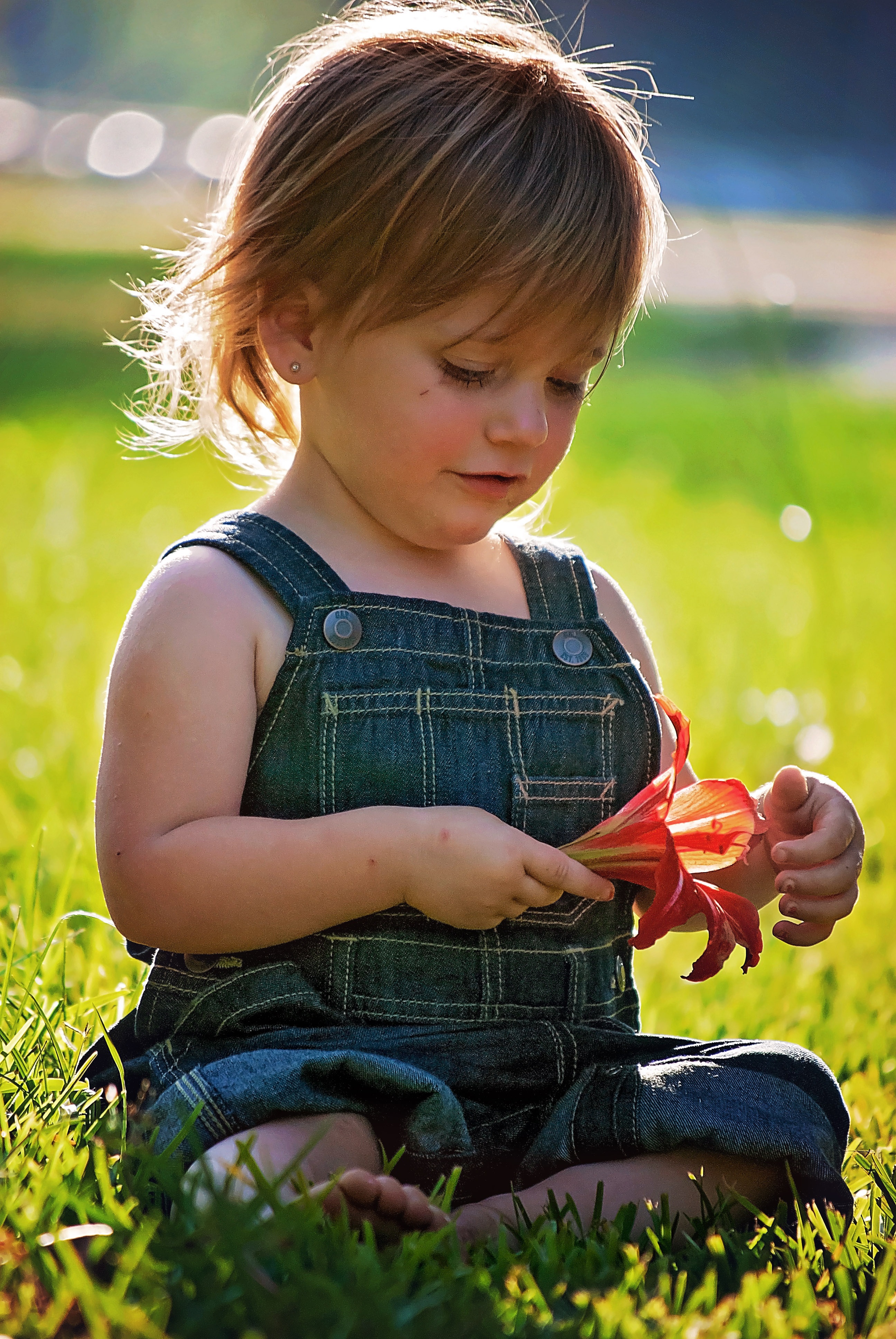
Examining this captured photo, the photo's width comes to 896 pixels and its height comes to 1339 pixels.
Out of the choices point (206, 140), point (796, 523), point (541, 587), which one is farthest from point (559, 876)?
point (206, 140)

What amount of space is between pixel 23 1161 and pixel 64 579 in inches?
175

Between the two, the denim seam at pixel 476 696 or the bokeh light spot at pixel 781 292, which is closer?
the denim seam at pixel 476 696

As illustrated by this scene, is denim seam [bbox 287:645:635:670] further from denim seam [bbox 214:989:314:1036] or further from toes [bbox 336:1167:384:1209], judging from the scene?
toes [bbox 336:1167:384:1209]

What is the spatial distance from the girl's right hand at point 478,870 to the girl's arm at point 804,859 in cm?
36

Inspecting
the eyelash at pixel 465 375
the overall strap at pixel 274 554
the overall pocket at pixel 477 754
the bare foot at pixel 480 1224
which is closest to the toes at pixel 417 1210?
the bare foot at pixel 480 1224

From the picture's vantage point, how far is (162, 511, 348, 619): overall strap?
85.5 inches

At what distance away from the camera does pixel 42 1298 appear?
5.13ft

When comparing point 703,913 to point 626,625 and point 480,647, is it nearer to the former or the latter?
point 480,647

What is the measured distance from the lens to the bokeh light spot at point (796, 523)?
11.5ft

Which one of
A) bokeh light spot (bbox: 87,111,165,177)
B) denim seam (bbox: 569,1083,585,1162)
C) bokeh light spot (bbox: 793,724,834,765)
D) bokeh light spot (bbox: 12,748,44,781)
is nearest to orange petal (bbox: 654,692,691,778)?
denim seam (bbox: 569,1083,585,1162)

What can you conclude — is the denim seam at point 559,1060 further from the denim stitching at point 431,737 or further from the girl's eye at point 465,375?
the girl's eye at point 465,375

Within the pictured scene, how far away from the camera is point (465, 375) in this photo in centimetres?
217

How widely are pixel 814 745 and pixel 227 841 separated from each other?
9.62ft

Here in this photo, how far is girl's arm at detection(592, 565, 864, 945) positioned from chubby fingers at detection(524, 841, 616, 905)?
276 mm
